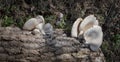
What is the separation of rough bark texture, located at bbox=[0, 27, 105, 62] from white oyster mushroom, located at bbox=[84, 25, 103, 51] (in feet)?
0.32

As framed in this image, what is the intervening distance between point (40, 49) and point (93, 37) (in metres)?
0.79

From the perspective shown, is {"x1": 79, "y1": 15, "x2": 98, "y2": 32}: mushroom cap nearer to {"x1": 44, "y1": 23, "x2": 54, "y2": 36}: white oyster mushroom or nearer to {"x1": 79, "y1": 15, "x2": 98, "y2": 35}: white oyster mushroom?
{"x1": 79, "y1": 15, "x2": 98, "y2": 35}: white oyster mushroom

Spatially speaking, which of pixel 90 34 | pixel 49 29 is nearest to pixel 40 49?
pixel 49 29

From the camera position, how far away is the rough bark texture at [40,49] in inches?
163

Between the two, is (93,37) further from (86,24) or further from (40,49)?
(40,49)

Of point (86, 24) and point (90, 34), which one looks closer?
point (90, 34)

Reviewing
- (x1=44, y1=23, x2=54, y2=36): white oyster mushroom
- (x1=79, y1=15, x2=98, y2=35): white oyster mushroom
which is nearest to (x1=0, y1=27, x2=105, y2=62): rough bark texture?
(x1=44, y1=23, x2=54, y2=36): white oyster mushroom

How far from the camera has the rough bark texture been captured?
4133 mm

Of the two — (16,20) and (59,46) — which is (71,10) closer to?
(16,20)

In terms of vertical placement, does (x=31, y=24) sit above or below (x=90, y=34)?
above

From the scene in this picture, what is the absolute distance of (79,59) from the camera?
416 centimetres

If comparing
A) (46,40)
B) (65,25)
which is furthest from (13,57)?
(65,25)

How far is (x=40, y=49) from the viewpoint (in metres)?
4.16

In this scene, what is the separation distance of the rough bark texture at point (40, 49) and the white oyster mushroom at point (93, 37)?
98 millimetres
